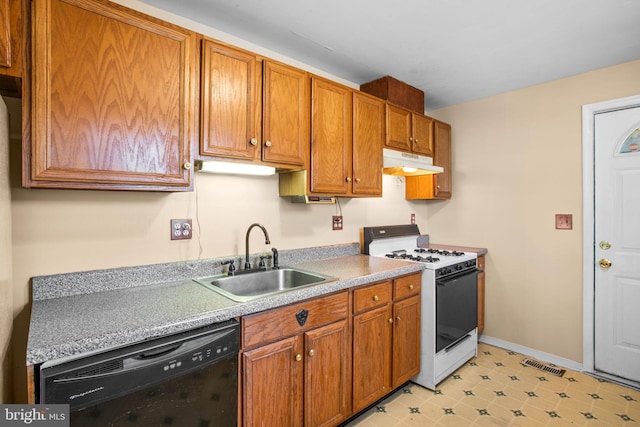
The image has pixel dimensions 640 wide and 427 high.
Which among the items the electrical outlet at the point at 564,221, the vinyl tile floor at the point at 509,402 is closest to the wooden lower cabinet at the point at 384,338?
the vinyl tile floor at the point at 509,402

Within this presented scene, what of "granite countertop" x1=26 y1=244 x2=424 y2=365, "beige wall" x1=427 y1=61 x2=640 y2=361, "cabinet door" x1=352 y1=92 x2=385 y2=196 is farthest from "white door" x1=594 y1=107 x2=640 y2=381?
"granite countertop" x1=26 y1=244 x2=424 y2=365

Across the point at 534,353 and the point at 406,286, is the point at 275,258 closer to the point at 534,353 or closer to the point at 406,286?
the point at 406,286

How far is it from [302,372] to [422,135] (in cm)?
228

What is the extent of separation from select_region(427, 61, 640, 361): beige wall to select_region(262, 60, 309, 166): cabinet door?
82.8 inches

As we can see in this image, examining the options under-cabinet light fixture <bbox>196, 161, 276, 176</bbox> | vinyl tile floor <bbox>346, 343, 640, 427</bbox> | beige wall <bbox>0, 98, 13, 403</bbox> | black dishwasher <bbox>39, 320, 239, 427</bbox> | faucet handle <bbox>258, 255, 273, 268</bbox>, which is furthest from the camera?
faucet handle <bbox>258, 255, 273, 268</bbox>

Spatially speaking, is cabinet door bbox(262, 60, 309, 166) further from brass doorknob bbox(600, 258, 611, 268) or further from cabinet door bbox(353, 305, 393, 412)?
brass doorknob bbox(600, 258, 611, 268)

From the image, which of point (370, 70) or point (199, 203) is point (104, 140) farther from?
point (370, 70)

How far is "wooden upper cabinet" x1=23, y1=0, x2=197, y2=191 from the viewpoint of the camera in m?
1.21

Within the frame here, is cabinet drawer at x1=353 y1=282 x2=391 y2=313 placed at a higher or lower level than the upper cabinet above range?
lower

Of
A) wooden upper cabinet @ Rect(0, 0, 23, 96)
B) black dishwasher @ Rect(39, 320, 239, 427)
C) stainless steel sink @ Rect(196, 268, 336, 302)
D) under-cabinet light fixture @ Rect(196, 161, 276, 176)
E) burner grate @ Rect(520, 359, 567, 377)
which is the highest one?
wooden upper cabinet @ Rect(0, 0, 23, 96)

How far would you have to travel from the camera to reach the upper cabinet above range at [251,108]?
1638 mm

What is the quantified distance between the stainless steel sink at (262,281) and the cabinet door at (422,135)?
1574mm

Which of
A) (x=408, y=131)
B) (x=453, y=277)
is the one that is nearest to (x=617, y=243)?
(x=453, y=277)

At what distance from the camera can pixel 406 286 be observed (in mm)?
2250
